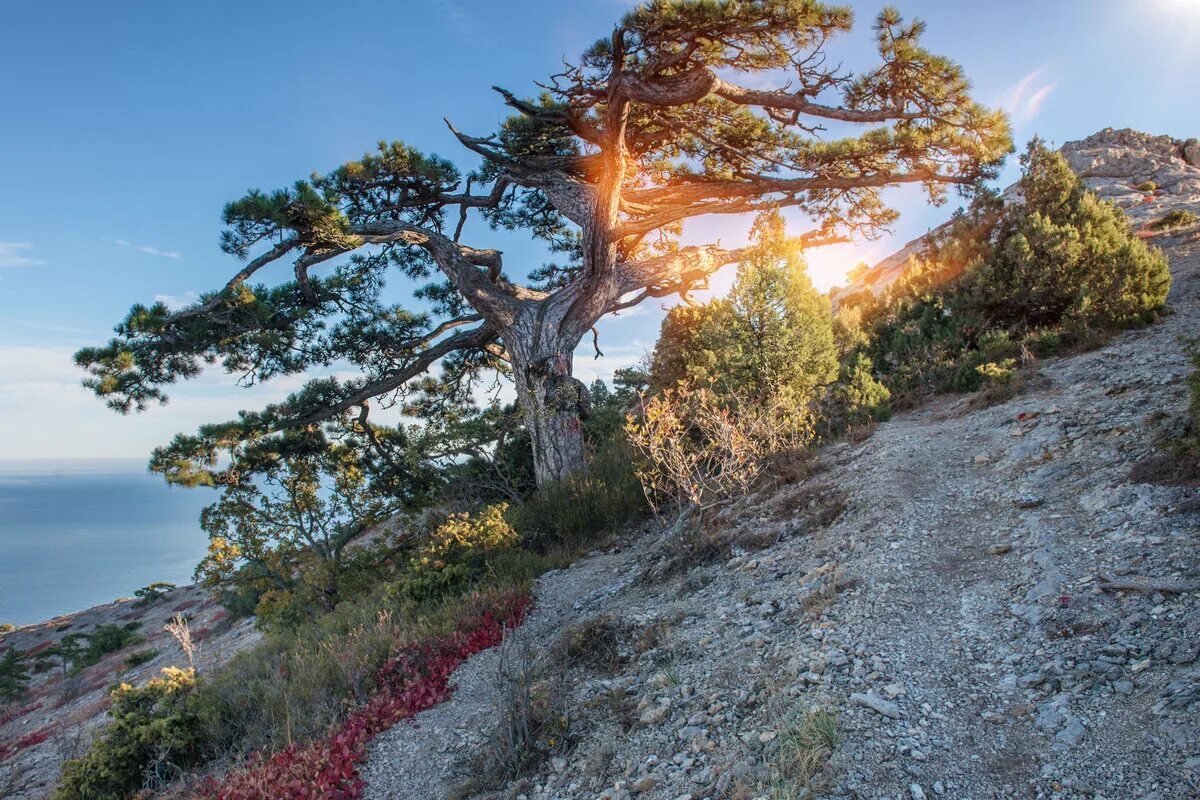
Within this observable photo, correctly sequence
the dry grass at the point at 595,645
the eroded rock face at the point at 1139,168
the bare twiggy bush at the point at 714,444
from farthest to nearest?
the eroded rock face at the point at 1139,168 < the bare twiggy bush at the point at 714,444 < the dry grass at the point at 595,645

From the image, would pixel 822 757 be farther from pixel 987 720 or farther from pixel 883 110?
pixel 883 110

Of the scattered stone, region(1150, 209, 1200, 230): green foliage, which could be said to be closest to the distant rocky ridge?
region(1150, 209, 1200, 230): green foliage

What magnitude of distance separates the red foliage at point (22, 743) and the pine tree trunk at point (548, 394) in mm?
10477

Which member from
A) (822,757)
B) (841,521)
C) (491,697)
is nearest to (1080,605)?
(822,757)

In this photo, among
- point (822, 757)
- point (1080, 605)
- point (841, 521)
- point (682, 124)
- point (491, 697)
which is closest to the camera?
point (822, 757)

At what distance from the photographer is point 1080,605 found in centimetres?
401

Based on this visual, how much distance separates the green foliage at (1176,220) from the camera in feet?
63.1

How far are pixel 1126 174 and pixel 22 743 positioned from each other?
4374 cm

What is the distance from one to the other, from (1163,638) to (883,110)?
34.8ft

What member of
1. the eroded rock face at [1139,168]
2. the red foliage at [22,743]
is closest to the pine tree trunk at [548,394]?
the red foliage at [22,743]

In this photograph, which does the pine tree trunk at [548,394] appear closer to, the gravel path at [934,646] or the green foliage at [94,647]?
the gravel path at [934,646]

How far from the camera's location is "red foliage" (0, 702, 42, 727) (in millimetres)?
15828

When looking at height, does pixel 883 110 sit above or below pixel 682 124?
below

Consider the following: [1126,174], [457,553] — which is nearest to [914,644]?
[457,553]
